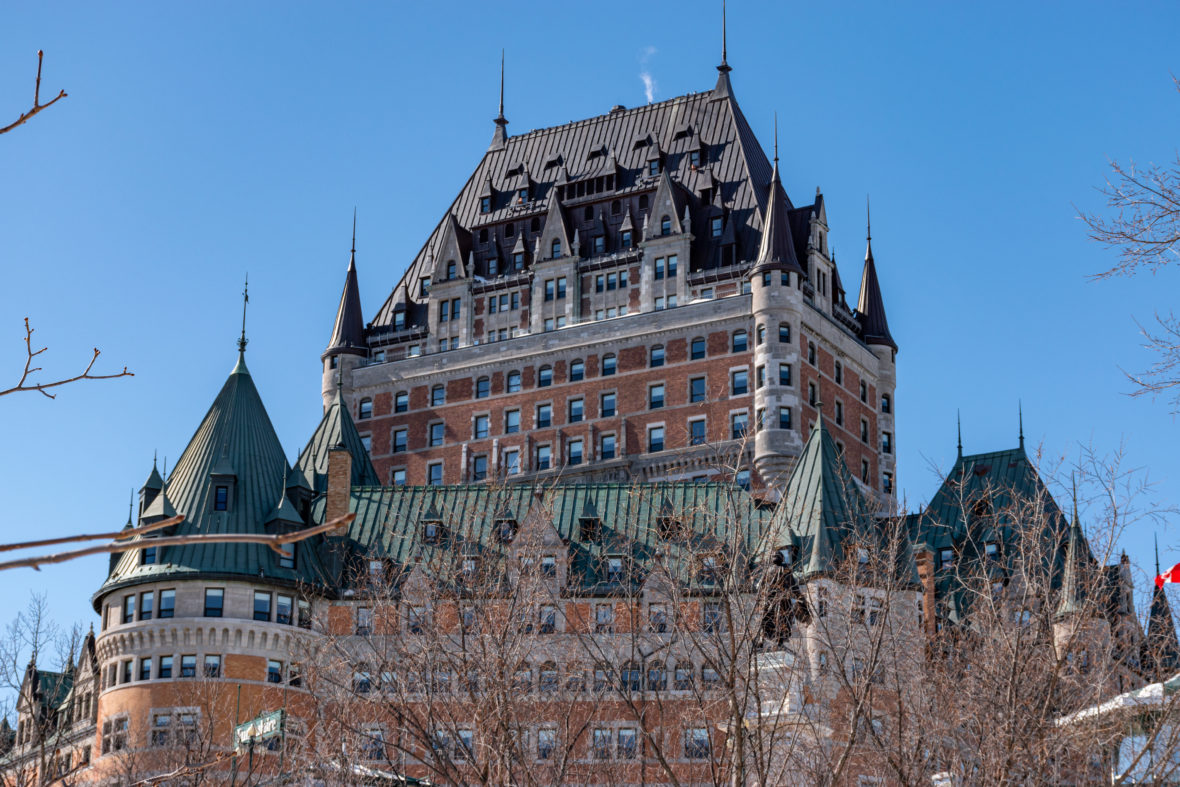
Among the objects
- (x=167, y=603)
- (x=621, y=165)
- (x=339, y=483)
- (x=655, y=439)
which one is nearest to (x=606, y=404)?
(x=655, y=439)

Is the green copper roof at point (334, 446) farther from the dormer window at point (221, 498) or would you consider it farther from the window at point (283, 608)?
the window at point (283, 608)

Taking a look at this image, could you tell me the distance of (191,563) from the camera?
74.4 meters

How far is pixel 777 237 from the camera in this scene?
329ft

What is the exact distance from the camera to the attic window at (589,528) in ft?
249

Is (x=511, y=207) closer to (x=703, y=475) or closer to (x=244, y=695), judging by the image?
(x=703, y=475)

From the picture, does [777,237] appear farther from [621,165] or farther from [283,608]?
[283,608]

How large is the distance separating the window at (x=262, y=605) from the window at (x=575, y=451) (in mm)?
29173

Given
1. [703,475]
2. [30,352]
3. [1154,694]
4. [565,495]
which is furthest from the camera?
[703,475]

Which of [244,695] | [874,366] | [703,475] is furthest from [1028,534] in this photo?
[874,366]

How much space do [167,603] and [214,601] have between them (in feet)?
6.61

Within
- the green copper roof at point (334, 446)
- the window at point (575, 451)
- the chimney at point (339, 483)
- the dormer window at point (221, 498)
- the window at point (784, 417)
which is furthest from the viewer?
the window at point (575, 451)

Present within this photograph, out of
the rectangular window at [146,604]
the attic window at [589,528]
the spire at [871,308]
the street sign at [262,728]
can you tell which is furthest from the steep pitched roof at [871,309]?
the street sign at [262,728]

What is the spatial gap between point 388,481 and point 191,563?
31.8 metres

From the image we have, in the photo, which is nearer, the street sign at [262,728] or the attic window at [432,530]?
the street sign at [262,728]
